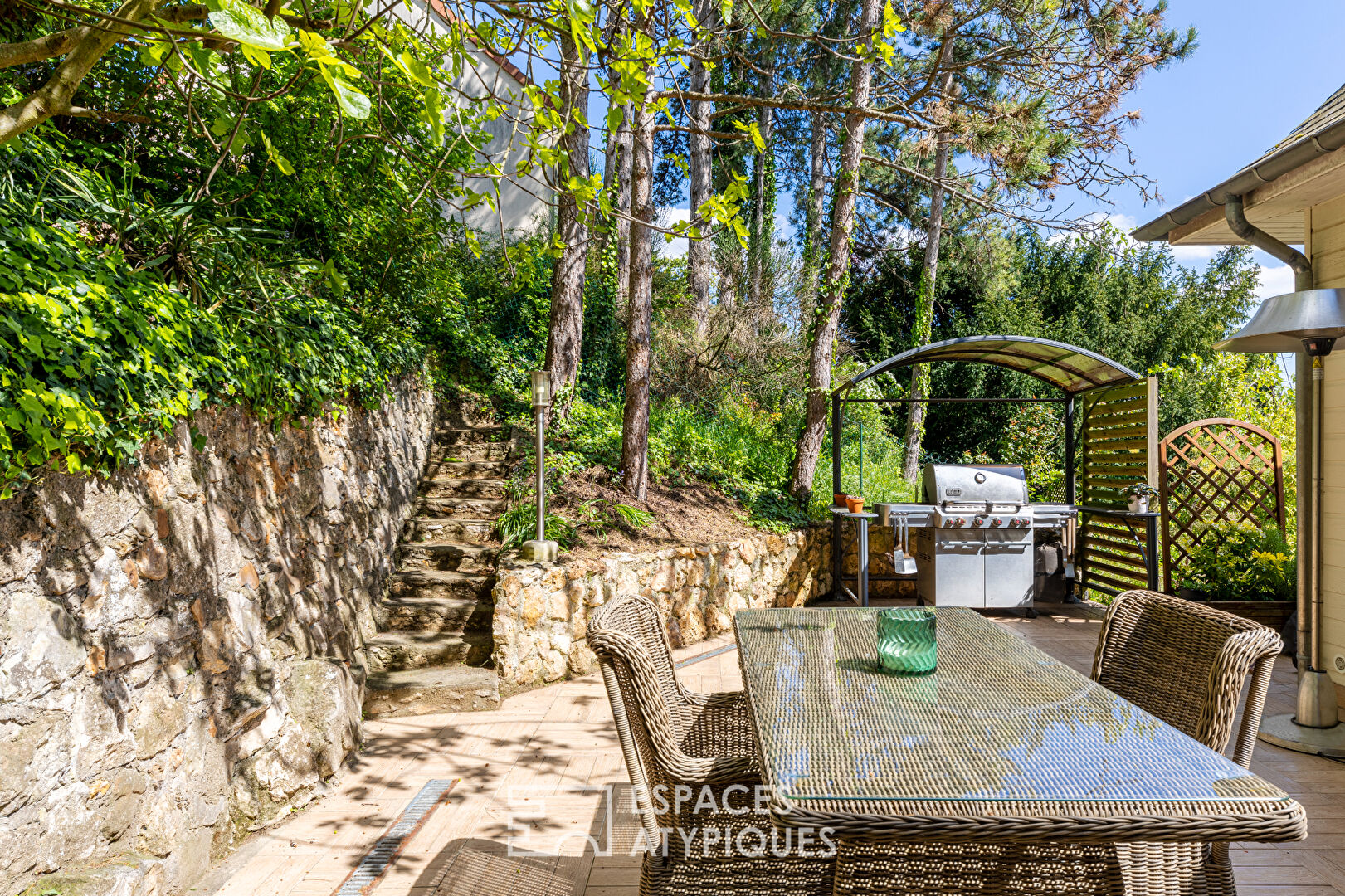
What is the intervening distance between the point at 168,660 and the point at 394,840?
102 centimetres

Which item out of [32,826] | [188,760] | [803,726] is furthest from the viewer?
[188,760]

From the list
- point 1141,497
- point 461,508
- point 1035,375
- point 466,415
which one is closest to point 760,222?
point 1035,375

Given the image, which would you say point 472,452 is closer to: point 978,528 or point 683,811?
point 978,528

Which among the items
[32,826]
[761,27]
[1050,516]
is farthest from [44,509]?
[1050,516]

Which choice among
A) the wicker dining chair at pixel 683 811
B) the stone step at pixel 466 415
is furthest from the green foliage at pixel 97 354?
the stone step at pixel 466 415

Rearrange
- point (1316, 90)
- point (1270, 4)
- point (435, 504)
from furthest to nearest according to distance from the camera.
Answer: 1. point (1270, 4)
2. point (435, 504)
3. point (1316, 90)

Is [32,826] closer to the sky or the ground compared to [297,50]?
closer to the ground

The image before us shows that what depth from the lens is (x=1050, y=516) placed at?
6.04 metres

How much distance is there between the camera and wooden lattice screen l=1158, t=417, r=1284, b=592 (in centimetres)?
599

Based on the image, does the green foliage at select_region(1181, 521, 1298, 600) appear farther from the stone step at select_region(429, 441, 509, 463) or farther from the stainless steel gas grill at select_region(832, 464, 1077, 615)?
the stone step at select_region(429, 441, 509, 463)

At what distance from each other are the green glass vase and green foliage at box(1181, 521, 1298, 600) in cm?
476

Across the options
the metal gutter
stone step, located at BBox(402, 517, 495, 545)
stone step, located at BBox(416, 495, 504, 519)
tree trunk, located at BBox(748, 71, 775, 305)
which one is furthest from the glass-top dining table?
tree trunk, located at BBox(748, 71, 775, 305)

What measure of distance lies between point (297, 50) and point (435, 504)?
3.22 m

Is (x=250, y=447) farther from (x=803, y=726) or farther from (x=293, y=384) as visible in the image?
(x=803, y=726)
